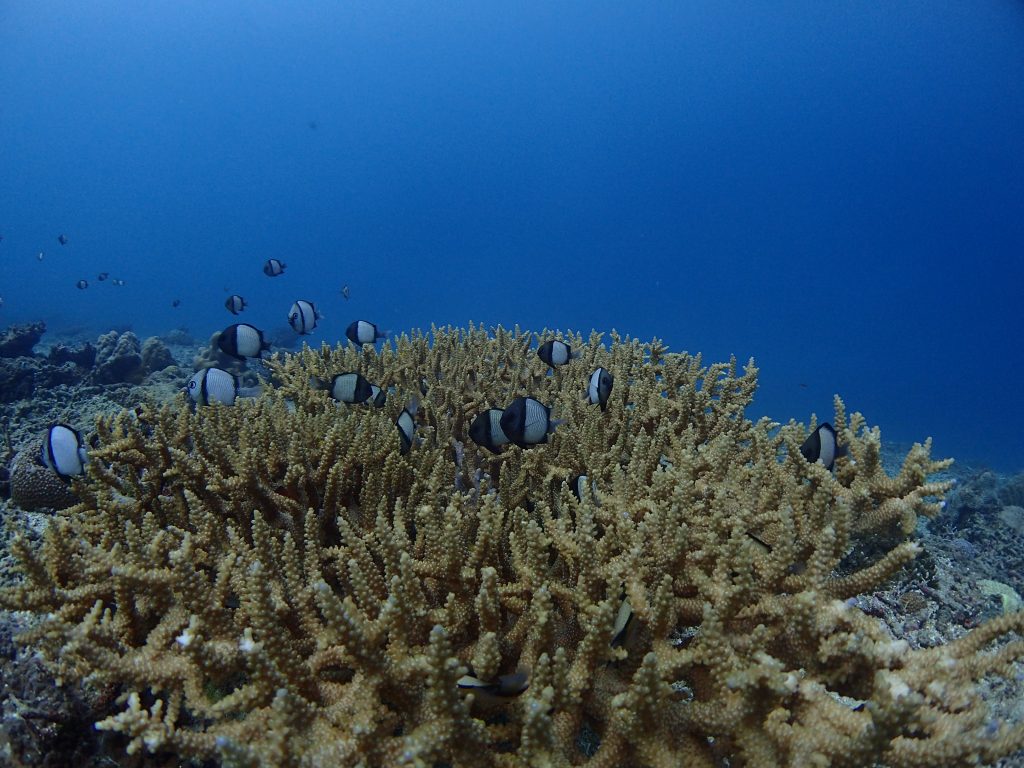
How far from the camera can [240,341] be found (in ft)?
18.5

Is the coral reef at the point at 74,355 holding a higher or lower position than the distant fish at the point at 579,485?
higher

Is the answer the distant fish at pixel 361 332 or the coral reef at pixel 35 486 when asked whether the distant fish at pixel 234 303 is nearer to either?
the distant fish at pixel 361 332

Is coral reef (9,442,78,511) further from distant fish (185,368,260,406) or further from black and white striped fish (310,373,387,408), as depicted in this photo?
black and white striped fish (310,373,387,408)

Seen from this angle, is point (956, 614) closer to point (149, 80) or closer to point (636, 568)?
A: point (636, 568)

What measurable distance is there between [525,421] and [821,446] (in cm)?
212

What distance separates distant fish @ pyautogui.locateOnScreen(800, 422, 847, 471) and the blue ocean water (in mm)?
94570

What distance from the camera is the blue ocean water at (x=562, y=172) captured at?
115375mm

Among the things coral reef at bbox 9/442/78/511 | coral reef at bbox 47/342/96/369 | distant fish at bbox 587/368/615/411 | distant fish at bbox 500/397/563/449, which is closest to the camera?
distant fish at bbox 500/397/563/449

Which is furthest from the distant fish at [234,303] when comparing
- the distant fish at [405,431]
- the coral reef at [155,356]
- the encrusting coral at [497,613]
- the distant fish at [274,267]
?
the distant fish at [405,431]

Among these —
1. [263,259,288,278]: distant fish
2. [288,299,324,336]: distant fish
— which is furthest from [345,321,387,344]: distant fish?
[263,259,288,278]: distant fish

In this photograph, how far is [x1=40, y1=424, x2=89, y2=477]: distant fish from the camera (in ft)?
12.3

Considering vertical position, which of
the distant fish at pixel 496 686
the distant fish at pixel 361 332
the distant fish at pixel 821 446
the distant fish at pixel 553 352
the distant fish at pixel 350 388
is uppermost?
the distant fish at pixel 361 332

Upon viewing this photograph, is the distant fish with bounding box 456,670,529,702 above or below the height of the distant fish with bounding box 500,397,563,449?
below

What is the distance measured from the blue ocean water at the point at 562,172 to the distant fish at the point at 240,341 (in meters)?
94.7
